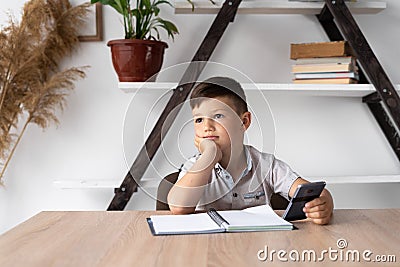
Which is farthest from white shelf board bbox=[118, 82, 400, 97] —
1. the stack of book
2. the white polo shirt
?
the white polo shirt

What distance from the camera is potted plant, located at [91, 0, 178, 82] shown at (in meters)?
2.42

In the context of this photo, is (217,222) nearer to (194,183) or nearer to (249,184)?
(194,183)

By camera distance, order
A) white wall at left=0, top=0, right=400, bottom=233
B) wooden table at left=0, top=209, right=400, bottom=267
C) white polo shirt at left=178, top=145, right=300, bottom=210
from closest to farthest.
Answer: wooden table at left=0, top=209, right=400, bottom=267 < white polo shirt at left=178, top=145, right=300, bottom=210 < white wall at left=0, top=0, right=400, bottom=233

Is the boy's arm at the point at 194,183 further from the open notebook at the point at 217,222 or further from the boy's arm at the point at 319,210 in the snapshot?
the boy's arm at the point at 319,210

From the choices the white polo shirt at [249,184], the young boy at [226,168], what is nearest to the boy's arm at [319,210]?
the young boy at [226,168]

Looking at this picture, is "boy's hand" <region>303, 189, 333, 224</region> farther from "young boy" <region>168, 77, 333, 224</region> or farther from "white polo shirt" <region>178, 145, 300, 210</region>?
"white polo shirt" <region>178, 145, 300, 210</region>

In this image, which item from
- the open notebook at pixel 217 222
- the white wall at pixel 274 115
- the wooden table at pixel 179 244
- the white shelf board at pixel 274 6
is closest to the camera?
the wooden table at pixel 179 244

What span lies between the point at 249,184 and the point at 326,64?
0.87 meters

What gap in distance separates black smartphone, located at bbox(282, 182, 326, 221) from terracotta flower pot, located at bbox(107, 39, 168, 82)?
1065mm

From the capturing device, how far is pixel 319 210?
4.86 feet

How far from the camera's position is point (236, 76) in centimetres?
186

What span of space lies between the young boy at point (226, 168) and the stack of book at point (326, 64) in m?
0.73

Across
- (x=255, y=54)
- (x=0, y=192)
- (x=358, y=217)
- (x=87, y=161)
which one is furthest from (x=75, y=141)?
(x=358, y=217)

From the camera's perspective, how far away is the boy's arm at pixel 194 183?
5.24 ft
